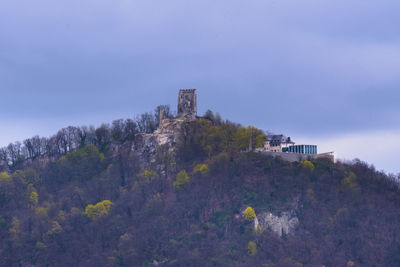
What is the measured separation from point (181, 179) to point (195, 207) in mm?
5373

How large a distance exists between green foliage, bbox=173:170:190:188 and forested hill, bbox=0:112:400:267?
0.35 ft

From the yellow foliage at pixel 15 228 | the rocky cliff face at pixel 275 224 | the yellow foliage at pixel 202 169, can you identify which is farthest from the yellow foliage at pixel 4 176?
the rocky cliff face at pixel 275 224

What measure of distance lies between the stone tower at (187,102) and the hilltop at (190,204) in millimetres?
253

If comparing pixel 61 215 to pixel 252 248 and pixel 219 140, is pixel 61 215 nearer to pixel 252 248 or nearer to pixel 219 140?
pixel 219 140

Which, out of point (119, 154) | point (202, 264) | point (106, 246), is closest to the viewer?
point (202, 264)

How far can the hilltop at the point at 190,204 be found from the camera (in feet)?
420

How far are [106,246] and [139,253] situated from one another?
6.29 m

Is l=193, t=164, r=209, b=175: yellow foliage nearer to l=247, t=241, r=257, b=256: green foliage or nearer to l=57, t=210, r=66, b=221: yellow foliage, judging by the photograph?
l=247, t=241, r=257, b=256: green foliage

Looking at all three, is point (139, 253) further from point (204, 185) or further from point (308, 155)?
point (308, 155)

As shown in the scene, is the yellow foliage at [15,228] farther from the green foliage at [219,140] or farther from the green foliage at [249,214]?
the green foliage at [249,214]

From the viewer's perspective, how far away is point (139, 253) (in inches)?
5074

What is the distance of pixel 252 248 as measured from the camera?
126 metres

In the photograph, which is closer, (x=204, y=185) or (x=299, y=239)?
(x=299, y=239)

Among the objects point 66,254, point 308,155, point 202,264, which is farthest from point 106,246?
point 308,155
